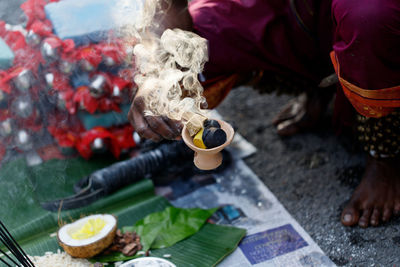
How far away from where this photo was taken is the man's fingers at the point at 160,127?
1930 millimetres

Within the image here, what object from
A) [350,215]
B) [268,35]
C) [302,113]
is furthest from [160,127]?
[302,113]

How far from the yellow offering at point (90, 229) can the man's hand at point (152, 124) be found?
23.3 inches

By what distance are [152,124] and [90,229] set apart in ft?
2.34

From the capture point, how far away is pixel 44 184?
267cm

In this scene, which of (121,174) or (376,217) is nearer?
(376,217)

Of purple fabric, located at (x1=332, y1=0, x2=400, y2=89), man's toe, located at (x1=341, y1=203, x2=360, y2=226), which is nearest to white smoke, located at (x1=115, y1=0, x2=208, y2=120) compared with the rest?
purple fabric, located at (x1=332, y1=0, x2=400, y2=89)

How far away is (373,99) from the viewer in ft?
6.19

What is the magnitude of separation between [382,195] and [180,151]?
1343 mm

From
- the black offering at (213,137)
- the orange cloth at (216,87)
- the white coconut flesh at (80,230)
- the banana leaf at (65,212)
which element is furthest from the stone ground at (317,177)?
the white coconut flesh at (80,230)

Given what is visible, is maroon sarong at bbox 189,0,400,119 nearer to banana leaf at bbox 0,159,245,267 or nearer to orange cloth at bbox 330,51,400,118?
orange cloth at bbox 330,51,400,118

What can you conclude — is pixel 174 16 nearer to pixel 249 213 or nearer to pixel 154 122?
pixel 154 122

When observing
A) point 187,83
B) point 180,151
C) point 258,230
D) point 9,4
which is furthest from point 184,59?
point 9,4

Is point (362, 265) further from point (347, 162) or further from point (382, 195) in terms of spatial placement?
point (347, 162)

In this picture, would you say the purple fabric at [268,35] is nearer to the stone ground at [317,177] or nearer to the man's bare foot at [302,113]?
the man's bare foot at [302,113]
